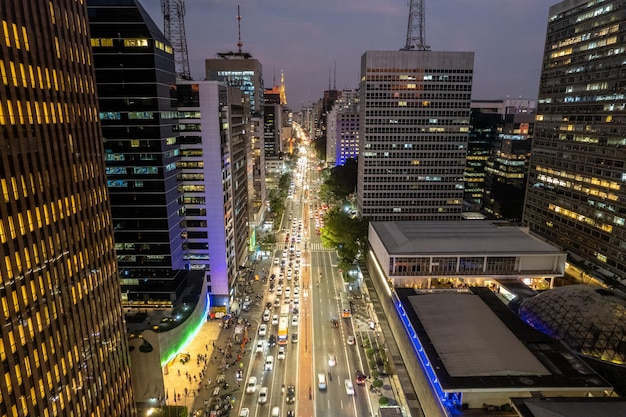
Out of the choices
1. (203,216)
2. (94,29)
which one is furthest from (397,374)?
(94,29)

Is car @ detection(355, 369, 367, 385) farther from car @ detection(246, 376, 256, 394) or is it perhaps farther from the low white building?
the low white building

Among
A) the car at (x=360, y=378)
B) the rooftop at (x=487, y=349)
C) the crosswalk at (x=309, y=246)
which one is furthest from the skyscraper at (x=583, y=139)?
the crosswalk at (x=309, y=246)

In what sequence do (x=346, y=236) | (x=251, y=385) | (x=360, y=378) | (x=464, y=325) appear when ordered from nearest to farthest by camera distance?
(x=464, y=325), (x=251, y=385), (x=360, y=378), (x=346, y=236)

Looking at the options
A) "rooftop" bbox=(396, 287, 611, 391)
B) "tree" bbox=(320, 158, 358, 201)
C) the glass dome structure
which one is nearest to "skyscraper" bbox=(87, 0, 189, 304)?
"rooftop" bbox=(396, 287, 611, 391)

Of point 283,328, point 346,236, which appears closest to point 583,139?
point 346,236

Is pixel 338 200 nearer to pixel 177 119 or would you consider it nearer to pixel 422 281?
pixel 422 281

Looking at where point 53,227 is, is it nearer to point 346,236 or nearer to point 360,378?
point 360,378
